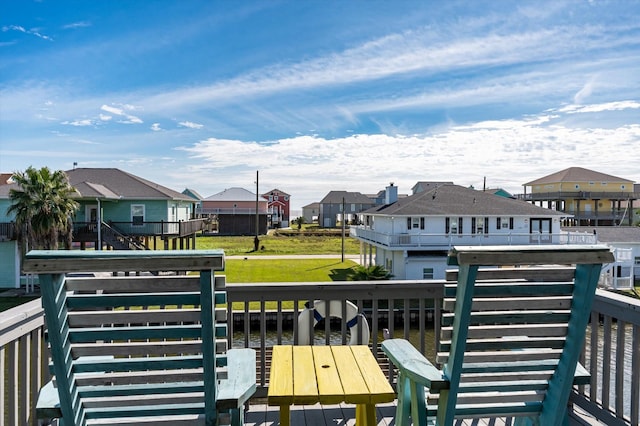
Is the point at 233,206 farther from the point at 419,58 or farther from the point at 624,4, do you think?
the point at 624,4

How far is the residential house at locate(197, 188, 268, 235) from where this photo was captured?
42125 mm

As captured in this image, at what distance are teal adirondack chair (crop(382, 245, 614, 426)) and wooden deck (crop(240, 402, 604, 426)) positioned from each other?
1191 millimetres

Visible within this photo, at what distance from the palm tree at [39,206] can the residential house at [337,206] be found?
41357 millimetres

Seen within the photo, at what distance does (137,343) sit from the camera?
4.82 feet

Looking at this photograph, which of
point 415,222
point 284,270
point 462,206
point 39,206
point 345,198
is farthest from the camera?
point 345,198

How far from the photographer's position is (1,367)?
188cm

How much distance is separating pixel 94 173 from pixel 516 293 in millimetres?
24899

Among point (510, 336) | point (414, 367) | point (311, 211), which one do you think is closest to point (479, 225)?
point (510, 336)

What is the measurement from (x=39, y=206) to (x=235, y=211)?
2757cm

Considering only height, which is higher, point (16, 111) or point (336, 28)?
point (336, 28)

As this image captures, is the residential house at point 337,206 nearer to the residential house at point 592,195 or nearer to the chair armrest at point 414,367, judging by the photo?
the residential house at point 592,195

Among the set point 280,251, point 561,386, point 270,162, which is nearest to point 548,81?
point 561,386

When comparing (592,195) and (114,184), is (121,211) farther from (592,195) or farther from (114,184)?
(592,195)

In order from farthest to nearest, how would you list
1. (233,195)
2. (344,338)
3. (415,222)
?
(233,195), (415,222), (344,338)
